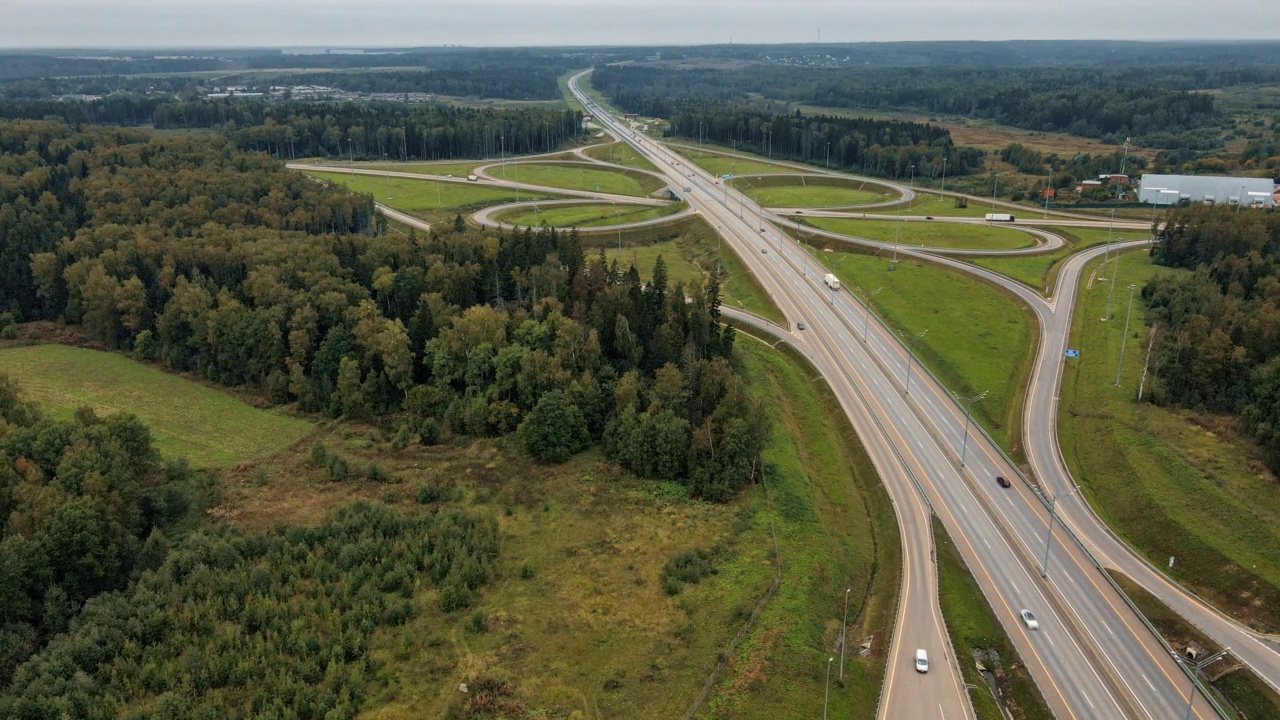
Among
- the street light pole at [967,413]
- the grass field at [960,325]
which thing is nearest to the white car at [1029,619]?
the street light pole at [967,413]

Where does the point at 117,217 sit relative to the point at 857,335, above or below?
above

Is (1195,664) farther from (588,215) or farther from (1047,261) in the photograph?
→ (588,215)

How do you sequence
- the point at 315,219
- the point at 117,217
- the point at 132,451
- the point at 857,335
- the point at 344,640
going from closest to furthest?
1. the point at 344,640
2. the point at 132,451
3. the point at 857,335
4. the point at 117,217
5. the point at 315,219

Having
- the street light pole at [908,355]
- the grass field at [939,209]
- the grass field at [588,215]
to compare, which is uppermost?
the grass field at [939,209]

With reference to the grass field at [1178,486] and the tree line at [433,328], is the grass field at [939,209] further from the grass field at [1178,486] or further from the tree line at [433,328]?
the tree line at [433,328]

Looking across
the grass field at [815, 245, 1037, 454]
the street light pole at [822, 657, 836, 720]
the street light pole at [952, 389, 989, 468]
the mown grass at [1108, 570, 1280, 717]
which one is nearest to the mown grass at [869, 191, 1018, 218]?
the grass field at [815, 245, 1037, 454]

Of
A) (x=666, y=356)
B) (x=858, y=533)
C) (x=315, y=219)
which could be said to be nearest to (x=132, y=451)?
(x=666, y=356)

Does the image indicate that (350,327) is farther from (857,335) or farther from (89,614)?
(857,335)

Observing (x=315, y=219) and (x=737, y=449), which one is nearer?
(x=737, y=449)
